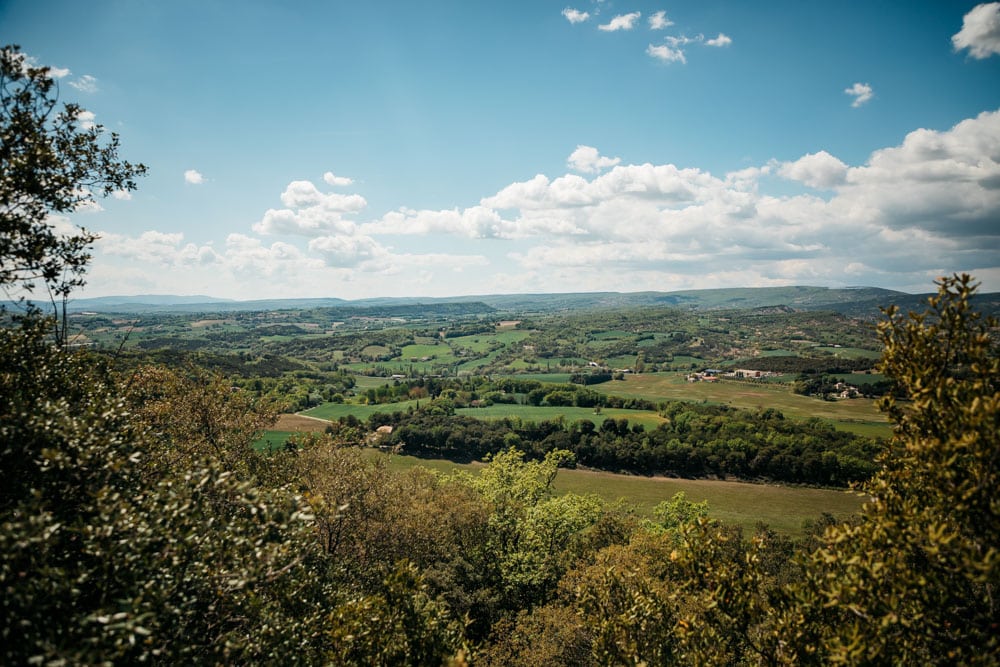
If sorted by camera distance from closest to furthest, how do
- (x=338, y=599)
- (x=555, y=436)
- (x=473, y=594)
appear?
(x=338, y=599), (x=473, y=594), (x=555, y=436)

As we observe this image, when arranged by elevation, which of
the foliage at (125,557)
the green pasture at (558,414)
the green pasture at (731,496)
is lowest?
the green pasture at (731,496)

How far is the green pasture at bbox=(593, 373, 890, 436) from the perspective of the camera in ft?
412

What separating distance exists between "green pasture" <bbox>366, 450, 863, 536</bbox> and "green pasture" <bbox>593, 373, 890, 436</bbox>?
42.3 m

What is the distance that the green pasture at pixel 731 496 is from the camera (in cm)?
7469

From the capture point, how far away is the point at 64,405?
11273 millimetres

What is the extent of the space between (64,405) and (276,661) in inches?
322

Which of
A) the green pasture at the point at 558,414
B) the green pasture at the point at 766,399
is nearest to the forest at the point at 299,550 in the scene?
the green pasture at the point at 558,414

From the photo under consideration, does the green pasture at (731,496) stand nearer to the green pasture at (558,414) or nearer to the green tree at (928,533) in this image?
the green pasture at (558,414)

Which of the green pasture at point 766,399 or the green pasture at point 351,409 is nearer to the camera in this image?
the green pasture at point 766,399

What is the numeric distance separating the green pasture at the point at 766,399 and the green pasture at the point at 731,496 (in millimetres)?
42287

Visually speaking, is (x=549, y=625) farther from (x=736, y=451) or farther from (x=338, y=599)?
(x=736, y=451)

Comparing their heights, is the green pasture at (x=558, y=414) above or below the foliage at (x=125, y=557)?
below

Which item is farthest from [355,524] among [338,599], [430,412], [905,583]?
[430,412]

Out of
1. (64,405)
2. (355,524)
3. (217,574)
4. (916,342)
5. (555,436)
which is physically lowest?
(555,436)
